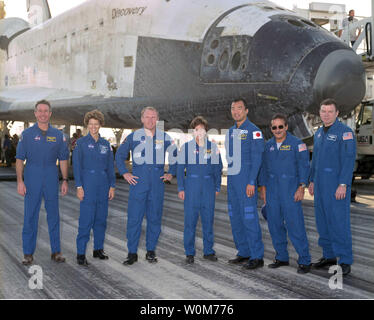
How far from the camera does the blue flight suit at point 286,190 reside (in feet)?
13.8

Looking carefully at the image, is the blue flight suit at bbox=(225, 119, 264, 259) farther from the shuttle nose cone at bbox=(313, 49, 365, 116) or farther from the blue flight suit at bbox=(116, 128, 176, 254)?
the shuttle nose cone at bbox=(313, 49, 365, 116)

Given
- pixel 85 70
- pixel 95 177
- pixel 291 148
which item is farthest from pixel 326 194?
pixel 85 70

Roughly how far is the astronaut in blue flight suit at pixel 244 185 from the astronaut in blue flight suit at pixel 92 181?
4.52 ft

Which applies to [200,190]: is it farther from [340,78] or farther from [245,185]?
[340,78]

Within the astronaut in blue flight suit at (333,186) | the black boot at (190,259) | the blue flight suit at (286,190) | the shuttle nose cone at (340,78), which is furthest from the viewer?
the shuttle nose cone at (340,78)

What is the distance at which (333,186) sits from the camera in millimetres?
4156

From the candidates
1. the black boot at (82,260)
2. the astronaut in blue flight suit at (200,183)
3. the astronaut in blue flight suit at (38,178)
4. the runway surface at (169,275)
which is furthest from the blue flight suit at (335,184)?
the astronaut in blue flight suit at (38,178)

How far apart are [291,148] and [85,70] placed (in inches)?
287

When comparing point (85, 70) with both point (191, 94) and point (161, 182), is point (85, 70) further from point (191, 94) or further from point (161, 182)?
point (161, 182)

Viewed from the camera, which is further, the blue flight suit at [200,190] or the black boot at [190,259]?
the blue flight suit at [200,190]

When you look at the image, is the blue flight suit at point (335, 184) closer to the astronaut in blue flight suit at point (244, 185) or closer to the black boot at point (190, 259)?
the astronaut in blue flight suit at point (244, 185)

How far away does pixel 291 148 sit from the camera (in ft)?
14.0

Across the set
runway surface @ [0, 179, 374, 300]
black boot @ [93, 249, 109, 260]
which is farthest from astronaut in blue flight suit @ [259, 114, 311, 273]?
black boot @ [93, 249, 109, 260]

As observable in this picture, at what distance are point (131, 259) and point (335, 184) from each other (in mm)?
2223
